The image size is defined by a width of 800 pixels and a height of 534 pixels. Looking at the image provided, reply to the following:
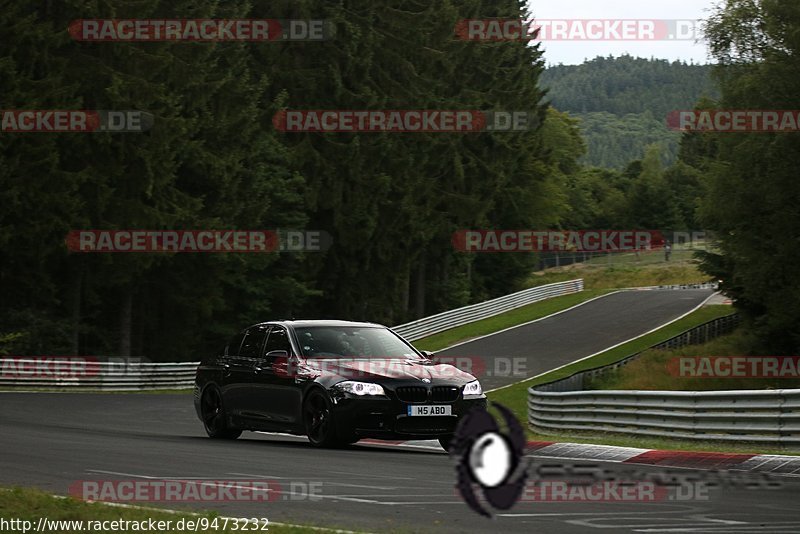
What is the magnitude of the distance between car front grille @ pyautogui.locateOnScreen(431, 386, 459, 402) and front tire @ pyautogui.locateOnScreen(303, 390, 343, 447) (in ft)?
4.08

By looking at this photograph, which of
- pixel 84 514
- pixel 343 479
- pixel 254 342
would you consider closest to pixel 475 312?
Result: pixel 254 342

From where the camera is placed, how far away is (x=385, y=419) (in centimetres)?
1541

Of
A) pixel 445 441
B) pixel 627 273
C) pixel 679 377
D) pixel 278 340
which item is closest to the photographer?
pixel 445 441

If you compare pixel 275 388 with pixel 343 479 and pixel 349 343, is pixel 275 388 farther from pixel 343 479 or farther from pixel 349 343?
pixel 343 479

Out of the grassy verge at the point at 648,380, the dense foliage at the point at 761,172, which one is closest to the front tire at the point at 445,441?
the grassy verge at the point at 648,380

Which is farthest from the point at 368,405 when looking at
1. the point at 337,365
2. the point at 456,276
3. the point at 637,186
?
the point at 637,186

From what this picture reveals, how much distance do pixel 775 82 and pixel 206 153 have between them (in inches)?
829

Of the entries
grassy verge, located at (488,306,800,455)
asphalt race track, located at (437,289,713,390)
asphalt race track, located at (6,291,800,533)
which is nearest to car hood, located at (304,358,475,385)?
asphalt race track, located at (6,291,800,533)

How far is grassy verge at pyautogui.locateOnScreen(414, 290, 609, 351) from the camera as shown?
2143 inches

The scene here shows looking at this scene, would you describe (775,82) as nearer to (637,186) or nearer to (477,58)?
(477,58)

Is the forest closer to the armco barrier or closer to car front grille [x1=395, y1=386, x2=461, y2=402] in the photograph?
the armco barrier

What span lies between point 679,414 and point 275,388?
609 centimetres

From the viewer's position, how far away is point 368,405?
15344mm

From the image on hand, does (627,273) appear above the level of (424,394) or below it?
below
